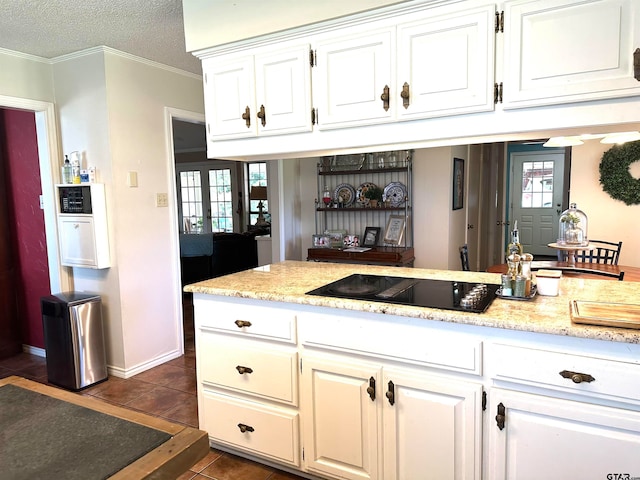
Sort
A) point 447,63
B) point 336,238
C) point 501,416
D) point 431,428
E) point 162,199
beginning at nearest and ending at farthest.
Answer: point 501,416
point 431,428
point 447,63
point 162,199
point 336,238

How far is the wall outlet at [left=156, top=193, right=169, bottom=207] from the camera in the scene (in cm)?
363

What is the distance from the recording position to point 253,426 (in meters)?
2.18

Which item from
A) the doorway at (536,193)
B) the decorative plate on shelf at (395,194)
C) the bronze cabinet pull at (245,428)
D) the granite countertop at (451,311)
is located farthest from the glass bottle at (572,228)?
the doorway at (536,193)

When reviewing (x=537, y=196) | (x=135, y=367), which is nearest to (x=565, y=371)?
(x=135, y=367)

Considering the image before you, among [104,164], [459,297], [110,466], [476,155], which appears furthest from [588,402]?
[476,155]

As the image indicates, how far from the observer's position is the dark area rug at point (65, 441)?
0.97 metres

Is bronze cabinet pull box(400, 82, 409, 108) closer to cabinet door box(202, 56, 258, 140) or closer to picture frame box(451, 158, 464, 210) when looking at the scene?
cabinet door box(202, 56, 258, 140)

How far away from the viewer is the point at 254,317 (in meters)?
2.12

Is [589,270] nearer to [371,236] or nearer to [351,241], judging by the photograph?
[371,236]

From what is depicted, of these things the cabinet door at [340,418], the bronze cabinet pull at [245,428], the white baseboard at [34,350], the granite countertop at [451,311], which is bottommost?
the white baseboard at [34,350]

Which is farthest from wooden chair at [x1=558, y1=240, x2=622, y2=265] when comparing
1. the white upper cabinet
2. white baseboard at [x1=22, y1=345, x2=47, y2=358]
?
white baseboard at [x1=22, y1=345, x2=47, y2=358]

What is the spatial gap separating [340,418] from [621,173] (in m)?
4.26

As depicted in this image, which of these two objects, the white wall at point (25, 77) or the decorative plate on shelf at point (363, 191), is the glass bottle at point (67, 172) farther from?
the decorative plate on shelf at point (363, 191)

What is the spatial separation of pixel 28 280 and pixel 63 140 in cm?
136
